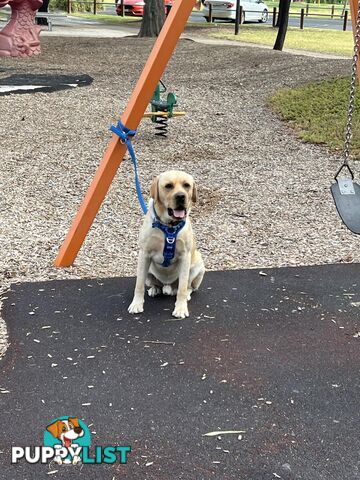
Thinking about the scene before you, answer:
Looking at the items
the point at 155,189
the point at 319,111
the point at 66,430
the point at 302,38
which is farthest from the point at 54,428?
the point at 302,38

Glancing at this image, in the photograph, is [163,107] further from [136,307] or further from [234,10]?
[234,10]

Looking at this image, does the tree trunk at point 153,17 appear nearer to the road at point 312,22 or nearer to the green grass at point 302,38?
the green grass at point 302,38

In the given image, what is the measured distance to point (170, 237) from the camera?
390 cm

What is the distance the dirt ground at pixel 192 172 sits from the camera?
5.20 meters

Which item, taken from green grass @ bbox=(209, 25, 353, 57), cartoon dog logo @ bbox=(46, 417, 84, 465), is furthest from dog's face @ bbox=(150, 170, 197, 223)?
green grass @ bbox=(209, 25, 353, 57)

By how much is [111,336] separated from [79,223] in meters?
1.06

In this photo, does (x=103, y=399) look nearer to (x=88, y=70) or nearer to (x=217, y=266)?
(x=217, y=266)

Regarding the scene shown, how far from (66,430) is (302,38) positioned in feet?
76.7

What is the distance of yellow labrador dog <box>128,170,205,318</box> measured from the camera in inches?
151

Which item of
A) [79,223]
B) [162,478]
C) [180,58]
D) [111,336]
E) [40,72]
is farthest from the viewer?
[180,58]

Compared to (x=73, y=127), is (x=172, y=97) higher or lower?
higher

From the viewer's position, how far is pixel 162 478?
2596 millimetres

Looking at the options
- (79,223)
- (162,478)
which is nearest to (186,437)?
(162,478)

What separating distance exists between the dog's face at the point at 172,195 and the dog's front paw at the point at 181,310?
51 cm
